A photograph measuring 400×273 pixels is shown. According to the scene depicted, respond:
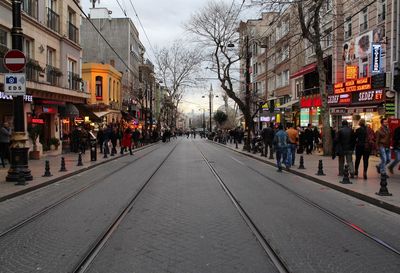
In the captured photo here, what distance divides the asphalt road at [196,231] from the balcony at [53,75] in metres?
16.4

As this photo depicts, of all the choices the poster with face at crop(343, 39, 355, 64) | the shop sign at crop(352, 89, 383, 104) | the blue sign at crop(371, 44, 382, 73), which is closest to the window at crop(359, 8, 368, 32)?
the poster with face at crop(343, 39, 355, 64)

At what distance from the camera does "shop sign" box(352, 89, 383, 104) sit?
84.4ft

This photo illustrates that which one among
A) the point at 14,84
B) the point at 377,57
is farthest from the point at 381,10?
the point at 14,84

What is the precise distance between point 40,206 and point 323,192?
7189 mm

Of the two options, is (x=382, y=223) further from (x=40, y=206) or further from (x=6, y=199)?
(x=6, y=199)

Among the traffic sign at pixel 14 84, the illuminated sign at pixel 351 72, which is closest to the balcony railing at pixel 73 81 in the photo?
the illuminated sign at pixel 351 72

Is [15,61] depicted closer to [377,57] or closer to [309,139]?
[377,57]

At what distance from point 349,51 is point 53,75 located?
18.4 metres

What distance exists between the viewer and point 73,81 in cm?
3372

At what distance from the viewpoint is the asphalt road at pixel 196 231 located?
20.0ft

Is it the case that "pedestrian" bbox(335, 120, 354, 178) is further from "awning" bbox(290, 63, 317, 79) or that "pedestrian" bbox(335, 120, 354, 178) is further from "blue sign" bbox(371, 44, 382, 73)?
"awning" bbox(290, 63, 317, 79)

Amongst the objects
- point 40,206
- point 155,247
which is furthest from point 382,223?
point 40,206

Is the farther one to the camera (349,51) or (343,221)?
(349,51)

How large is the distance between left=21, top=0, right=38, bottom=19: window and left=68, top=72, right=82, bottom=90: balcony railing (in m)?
6.58
